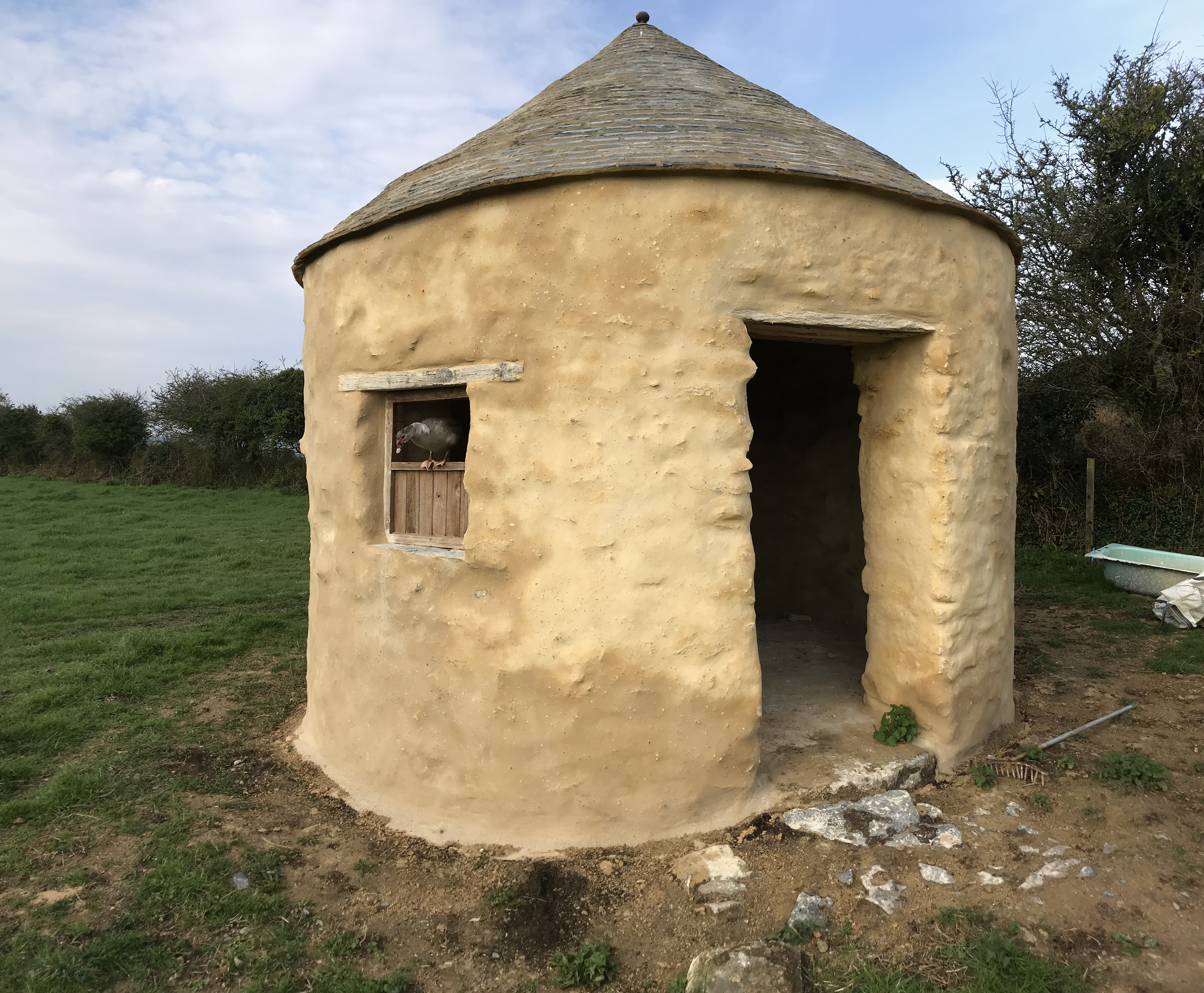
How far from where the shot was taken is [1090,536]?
11.6 metres

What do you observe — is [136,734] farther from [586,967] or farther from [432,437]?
[586,967]

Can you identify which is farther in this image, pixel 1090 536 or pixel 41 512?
pixel 41 512

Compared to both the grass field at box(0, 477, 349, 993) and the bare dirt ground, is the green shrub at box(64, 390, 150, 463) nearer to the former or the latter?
the grass field at box(0, 477, 349, 993)

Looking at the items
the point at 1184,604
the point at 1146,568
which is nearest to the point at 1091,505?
the point at 1146,568

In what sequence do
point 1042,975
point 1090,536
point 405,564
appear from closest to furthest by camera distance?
point 1042,975 → point 405,564 → point 1090,536

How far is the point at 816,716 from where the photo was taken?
211 inches

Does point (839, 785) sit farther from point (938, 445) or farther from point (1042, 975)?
point (938, 445)

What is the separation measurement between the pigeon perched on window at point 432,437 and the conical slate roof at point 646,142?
1.21m

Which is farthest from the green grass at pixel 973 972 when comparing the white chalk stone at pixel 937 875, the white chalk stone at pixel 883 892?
the white chalk stone at pixel 937 875

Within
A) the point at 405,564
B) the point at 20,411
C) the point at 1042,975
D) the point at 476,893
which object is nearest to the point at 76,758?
the point at 405,564

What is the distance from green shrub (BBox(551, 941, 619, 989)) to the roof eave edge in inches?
145

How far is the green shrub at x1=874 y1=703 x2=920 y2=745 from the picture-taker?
16.0 ft

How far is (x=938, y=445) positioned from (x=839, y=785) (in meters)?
2.06

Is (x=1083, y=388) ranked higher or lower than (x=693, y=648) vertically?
higher
